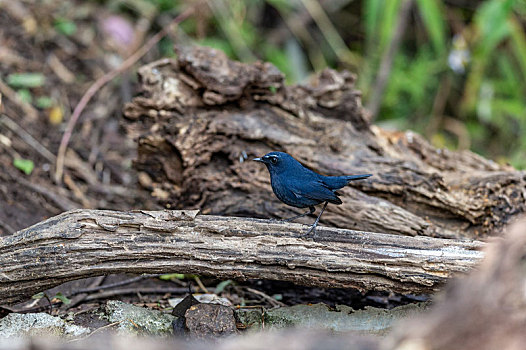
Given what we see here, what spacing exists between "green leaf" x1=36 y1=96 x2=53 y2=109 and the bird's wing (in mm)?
4190

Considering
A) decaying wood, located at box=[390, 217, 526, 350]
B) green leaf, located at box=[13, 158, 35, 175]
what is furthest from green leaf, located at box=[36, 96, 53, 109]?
decaying wood, located at box=[390, 217, 526, 350]

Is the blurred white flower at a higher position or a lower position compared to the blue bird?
higher

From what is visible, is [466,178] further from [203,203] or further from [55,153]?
[55,153]

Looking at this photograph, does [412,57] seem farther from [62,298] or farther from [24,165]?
[62,298]

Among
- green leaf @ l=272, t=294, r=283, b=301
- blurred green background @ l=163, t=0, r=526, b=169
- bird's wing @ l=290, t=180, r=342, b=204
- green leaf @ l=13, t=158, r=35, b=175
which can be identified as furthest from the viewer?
blurred green background @ l=163, t=0, r=526, b=169

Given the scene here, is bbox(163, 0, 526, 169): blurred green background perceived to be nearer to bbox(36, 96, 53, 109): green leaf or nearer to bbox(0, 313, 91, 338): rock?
bbox(36, 96, 53, 109): green leaf

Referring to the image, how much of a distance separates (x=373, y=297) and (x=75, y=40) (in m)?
5.93

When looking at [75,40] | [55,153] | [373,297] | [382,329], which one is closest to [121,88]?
[75,40]

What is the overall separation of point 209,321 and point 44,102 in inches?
178

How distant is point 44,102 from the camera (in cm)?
650

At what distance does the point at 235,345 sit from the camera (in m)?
1.74

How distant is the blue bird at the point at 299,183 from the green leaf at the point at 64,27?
4.99 metres

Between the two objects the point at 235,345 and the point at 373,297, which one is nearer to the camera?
the point at 235,345

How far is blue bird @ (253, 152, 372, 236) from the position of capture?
3680 millimetres
